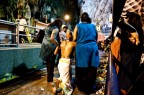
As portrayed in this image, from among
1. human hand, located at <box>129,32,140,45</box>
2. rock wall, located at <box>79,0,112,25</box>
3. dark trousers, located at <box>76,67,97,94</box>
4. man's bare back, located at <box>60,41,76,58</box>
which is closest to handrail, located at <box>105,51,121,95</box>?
human hand, located at <box>129,32,140,45</box>

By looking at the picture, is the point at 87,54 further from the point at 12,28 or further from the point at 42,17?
the point at 42,17

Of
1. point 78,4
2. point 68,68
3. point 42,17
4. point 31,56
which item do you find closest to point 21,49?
point 31,56

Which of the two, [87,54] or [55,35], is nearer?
[87,54]

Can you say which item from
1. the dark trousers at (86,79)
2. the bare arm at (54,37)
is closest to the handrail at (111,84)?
the dark trousers at (86,79)

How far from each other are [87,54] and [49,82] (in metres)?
2.08

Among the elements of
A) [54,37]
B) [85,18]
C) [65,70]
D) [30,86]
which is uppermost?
[85,18]

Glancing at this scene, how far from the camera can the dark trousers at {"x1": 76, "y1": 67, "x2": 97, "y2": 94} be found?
5688mm

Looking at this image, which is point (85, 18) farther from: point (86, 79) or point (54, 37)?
point (86, 79)

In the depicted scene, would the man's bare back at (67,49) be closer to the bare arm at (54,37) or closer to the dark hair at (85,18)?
the bare arm at (54,37)

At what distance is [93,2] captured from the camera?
2128 cm

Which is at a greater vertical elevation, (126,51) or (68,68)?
(126,51)

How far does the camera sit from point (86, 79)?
575 cm

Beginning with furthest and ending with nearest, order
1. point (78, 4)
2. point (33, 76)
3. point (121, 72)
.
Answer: point (78, 4) → point (33, 76) → point (121, 72)

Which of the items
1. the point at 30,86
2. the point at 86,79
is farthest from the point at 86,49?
the point at 30,86
